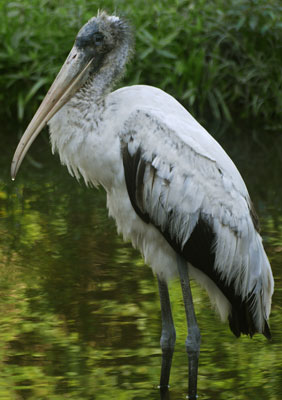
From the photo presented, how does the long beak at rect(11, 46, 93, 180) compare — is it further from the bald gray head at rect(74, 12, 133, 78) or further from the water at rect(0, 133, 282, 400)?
the water at rect(0, 133, 282, 400)

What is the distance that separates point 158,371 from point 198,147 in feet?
3.89

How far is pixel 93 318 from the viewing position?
561cm

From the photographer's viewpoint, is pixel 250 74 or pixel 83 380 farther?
pixel 250 74

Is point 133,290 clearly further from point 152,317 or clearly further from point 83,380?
point 83,380

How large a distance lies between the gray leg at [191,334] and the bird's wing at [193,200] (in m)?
0.06

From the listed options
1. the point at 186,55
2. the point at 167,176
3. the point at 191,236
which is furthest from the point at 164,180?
the point at 186,55

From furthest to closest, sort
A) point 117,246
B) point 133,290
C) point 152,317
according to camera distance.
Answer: point 117,246
point 133,290
point 152,317

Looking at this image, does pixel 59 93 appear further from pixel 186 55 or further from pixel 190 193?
pixel 186 55

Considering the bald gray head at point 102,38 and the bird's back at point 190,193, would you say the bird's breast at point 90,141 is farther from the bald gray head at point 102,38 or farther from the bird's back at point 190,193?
the bald gray head at point 102,38

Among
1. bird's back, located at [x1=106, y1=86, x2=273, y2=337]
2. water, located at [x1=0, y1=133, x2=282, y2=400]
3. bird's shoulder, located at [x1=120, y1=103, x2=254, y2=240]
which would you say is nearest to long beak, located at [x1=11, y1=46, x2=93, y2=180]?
bird's back, located at [x1=106, y1=86, x2=273, y2=337]

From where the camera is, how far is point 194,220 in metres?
4.53

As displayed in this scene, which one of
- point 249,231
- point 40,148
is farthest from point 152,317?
point 40,148

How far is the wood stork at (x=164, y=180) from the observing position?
4.47 m

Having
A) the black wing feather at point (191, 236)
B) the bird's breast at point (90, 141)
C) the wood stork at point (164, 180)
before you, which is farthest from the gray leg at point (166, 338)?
the bird's breast at point (90, 141)
